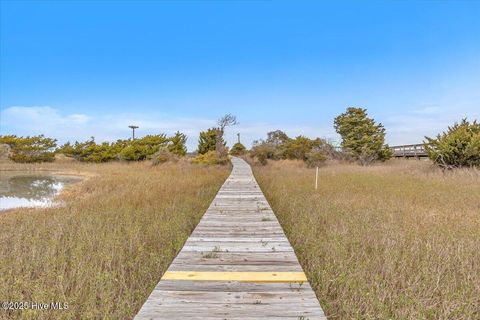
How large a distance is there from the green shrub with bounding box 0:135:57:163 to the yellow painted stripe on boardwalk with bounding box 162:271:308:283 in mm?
34597

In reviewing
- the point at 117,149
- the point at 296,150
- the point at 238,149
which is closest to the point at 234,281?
the point at 296,150

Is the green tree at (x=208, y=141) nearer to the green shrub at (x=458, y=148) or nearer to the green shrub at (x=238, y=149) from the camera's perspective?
the green shrub at (x=458, y=148)

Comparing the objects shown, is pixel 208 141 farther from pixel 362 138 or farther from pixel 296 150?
pixel 362 138

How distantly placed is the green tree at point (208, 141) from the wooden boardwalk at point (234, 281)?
A: 24.8 metres

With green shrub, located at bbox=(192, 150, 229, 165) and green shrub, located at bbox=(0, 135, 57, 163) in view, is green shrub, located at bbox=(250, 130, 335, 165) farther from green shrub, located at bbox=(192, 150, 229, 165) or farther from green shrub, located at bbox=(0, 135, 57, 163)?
green shrub, located at bbox=(0, 135, 57, 163)

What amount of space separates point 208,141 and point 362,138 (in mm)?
16503

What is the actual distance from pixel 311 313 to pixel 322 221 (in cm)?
398

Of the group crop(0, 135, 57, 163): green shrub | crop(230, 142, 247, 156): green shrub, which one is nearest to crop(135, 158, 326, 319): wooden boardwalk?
crop(0, 135, 57, 163): green shrub

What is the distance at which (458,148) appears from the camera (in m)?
14.8

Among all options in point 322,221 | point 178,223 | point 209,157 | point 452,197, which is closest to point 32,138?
point 209,157

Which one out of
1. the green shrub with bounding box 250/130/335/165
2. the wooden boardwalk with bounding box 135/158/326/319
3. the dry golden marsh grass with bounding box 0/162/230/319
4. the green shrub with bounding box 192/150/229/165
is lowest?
the dry golden marsh grass with bounding box 0/162/230/319

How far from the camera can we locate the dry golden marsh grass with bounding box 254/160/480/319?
A: 2.85m

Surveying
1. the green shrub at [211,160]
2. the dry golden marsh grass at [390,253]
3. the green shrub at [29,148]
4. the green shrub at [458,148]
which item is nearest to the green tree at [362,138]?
the green shrub at [458,148]

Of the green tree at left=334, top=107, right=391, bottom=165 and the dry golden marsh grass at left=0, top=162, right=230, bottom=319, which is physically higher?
the green tree at left=334, top=107, right=391, bottom=165
